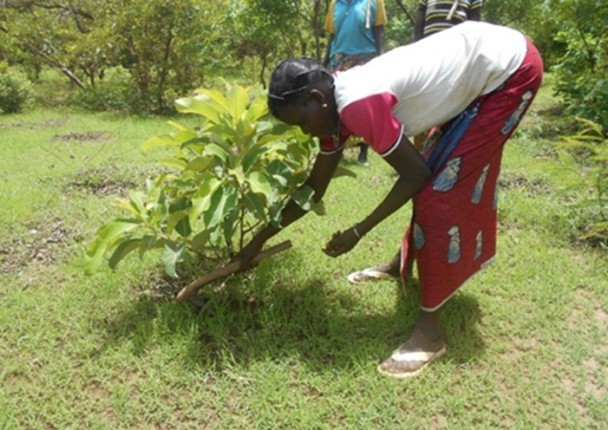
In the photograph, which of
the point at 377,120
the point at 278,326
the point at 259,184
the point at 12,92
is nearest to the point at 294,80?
the point at 377,120

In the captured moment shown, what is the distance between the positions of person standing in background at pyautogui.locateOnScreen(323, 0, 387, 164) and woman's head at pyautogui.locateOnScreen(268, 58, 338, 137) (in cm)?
296

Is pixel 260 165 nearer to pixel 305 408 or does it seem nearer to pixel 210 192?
pixel 210 192

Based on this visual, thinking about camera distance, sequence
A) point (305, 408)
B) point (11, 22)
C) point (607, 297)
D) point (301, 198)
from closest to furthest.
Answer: point (305, 408) < point (301, 198) < point (607, 297) < point (11, 22)

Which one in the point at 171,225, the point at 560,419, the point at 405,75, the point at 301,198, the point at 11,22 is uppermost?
the point at 405,75

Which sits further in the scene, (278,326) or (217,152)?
(278,326)

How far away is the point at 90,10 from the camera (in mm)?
10688

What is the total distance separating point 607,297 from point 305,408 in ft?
5.83

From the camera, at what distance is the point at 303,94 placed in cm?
179

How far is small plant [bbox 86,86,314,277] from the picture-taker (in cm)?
201

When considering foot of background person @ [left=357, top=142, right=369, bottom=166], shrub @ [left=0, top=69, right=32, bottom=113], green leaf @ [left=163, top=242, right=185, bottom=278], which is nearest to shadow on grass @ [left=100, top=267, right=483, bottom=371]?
green leaf @ [left=163, top=242, right=185, bottom=278]

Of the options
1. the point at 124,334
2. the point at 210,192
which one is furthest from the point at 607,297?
the point at 124,334

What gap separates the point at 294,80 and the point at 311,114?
0.14 meters

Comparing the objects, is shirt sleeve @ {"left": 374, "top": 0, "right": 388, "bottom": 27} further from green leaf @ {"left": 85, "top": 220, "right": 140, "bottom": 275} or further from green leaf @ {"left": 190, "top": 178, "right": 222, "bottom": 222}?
green leaf @ {"left": 85, "top": 220, "right": 140, "bottom": 275}

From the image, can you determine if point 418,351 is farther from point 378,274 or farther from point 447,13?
point 447,13
